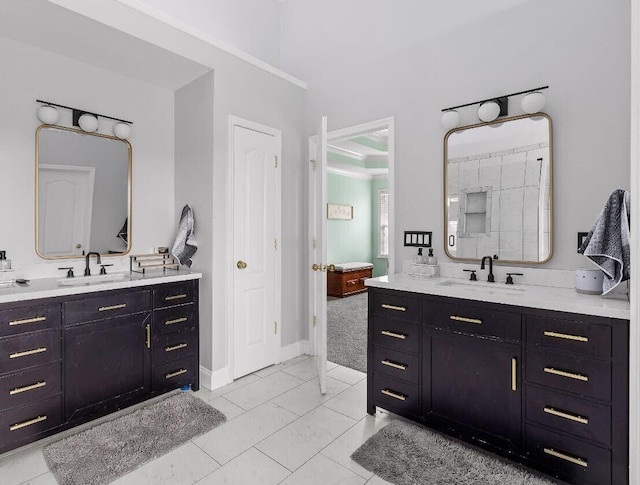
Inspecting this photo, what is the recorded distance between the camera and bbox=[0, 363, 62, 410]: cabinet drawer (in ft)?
6.57

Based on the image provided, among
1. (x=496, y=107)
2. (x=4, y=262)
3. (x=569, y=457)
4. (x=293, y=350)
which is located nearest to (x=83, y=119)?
(x=4, y=262)

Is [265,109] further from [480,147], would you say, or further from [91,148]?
[480,147]

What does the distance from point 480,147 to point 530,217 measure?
2.01 ft

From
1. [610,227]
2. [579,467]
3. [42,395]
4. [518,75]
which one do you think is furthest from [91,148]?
[579,467]

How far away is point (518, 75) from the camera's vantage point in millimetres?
2408

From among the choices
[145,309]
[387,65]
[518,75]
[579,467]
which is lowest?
[579,467]

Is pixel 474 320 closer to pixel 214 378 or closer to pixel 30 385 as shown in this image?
pixel 214 378

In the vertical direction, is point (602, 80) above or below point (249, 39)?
below

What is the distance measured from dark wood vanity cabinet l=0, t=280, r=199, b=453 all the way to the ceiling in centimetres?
174

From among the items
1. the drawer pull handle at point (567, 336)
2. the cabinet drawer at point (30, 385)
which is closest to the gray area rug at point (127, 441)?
the cabinet drawer at point (30, 385)

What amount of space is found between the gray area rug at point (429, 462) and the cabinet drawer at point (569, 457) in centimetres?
12

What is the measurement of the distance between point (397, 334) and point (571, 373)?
954 millimetres

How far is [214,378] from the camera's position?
293 centimetres

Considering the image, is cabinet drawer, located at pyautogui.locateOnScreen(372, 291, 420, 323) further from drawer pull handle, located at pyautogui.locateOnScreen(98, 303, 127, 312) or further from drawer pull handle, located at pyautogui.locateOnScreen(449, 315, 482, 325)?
drawer pull handle, located at pyautogui.locateOnScreen(98, 303, 127, 312)
